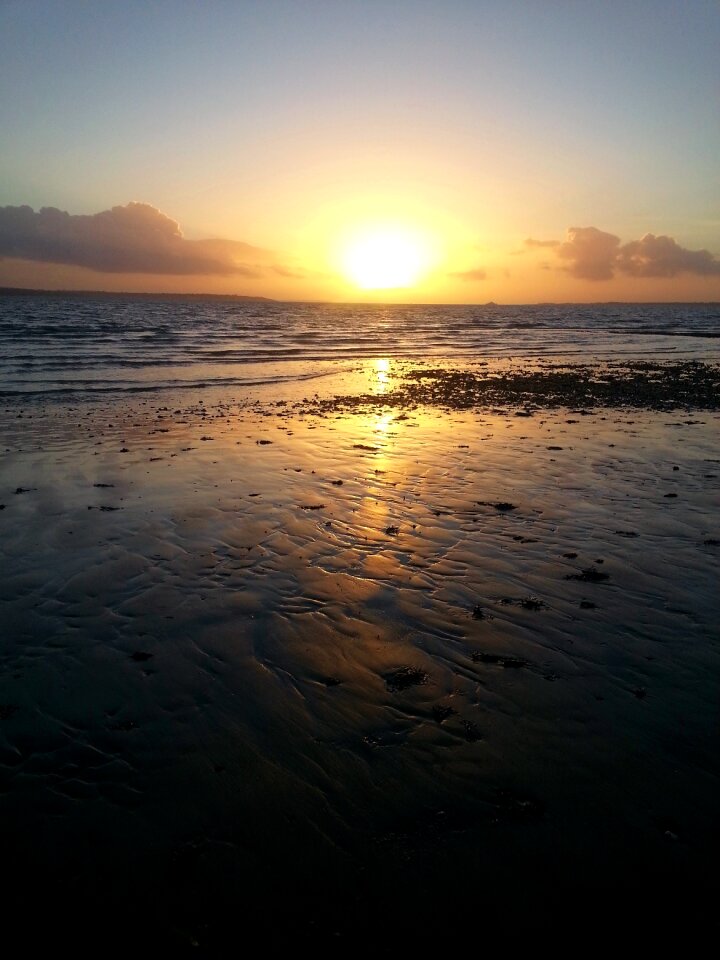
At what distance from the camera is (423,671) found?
5949mm

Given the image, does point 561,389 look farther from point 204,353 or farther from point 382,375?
point 204,353

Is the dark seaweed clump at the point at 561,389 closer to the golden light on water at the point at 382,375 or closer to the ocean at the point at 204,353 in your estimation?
the golden light on water at the point at 382,375

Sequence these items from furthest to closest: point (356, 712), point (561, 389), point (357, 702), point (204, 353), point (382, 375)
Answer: point (204, 353) < point (382, 375) < point (561, 389) < point (357, 702) < point (356, 712)

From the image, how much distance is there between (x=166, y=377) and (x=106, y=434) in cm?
1411

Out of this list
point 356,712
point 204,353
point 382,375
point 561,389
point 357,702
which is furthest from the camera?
point 204,353

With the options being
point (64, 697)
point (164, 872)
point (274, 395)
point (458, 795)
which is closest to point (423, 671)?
point (458, 795)

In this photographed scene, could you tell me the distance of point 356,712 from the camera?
538 centimetres

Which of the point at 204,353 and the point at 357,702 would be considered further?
the point at 204,353

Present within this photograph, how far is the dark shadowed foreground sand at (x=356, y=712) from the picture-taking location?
3658 mm

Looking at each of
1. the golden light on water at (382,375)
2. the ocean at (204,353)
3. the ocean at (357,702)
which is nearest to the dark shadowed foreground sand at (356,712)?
the ocean at (357,702)

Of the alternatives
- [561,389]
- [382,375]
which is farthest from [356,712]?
[382,375]

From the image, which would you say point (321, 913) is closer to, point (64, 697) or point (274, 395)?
point (64, 697)

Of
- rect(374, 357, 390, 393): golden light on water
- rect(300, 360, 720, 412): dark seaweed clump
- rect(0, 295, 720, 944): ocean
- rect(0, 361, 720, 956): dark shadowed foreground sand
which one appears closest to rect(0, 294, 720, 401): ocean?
rect(374, 357, 390, 393): golden light on water

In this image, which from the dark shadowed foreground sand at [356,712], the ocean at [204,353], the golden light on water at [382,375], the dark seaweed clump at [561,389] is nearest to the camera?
the dark shadowed foreground sand at [356,712]
